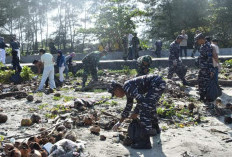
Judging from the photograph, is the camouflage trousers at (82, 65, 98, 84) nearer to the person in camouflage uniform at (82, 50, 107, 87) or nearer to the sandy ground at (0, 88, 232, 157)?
the person in camouflage uniform at (82, 50, 107, 87)

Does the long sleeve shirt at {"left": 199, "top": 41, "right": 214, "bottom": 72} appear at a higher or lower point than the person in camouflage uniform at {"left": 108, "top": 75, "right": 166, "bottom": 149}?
higher

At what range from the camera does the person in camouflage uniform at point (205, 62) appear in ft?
25.0

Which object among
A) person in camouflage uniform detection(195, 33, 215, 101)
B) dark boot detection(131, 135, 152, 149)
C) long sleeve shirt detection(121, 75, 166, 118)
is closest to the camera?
long sleeve shirt detection(121, 75, 166, 118)

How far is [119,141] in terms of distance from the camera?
5297mm

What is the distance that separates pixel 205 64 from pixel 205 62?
0.19 feet

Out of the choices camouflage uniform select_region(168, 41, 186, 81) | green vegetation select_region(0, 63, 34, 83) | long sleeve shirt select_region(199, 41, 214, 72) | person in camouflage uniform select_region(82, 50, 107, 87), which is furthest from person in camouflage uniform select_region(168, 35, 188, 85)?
green vegetation select_region(0, 63, 34, 83)

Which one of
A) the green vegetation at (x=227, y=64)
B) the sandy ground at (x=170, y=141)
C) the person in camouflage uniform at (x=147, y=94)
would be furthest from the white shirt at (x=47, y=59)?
the green vegetation at (x=227, y=64)

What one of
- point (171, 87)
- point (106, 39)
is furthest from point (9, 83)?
point (106, 39)

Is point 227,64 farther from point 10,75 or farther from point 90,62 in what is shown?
point 10,75

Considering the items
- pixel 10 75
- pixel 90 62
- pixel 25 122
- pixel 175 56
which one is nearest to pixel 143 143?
pixel 25 122

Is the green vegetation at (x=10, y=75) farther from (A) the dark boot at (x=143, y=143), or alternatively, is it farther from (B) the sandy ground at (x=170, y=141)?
(A) the dark boot at (x=143, y=143)

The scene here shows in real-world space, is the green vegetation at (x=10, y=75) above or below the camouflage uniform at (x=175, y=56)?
below

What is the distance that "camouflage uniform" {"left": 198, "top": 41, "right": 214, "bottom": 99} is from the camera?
768 cm

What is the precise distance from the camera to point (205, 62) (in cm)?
787
